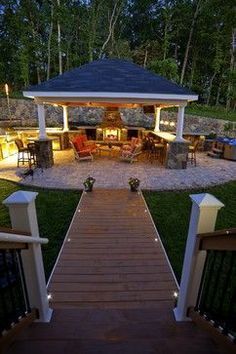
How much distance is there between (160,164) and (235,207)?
4.93 meters

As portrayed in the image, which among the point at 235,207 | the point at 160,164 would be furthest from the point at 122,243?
the point at 160,164

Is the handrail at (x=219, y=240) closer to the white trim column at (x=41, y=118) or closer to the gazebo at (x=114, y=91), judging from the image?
the gazebo at (x=114, y=91)

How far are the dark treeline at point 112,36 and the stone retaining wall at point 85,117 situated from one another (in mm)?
3904

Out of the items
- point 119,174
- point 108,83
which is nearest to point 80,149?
point 119,174

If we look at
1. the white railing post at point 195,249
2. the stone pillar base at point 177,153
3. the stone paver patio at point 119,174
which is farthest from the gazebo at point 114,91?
the white railing post at point 195,249

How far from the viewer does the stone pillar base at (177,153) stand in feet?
36.7

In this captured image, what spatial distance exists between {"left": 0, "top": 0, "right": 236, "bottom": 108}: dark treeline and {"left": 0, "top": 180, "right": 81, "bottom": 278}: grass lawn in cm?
2155

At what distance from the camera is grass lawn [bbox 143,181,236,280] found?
541cm

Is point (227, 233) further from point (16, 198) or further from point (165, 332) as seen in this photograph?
point (16, 198)

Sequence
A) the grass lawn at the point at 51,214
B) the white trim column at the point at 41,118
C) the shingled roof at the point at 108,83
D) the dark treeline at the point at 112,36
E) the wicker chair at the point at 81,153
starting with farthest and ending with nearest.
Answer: the dark treeline at the point at 112,36
the wicker chair at the point at 81,153
the white trim column at the point at 41,118
the shingled roof at the point at 108,83
the grass lawn at the point at 51,214

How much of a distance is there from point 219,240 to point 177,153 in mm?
9220

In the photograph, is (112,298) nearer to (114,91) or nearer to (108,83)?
(114,91)

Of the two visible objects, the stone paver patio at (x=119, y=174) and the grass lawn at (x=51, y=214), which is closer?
the grass lawn at (x=51, y=214)

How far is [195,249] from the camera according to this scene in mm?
2773
